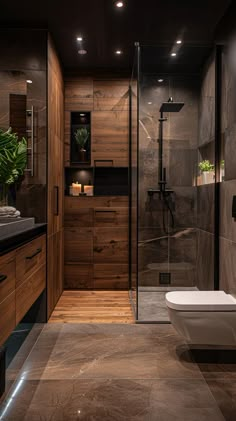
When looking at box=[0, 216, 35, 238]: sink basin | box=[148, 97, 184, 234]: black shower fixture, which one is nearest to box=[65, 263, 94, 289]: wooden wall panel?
box=[148, 97, 184, 234]: black shower fixture

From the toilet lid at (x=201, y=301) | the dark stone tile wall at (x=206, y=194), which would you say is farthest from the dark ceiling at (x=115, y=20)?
the toilet lid at (x=201, y=301)

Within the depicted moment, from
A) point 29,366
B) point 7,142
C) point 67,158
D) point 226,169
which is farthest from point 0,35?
point 29,366

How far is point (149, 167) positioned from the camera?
4.08m

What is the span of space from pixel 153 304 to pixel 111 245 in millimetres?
1073

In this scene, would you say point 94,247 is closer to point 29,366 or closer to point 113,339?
point 113,339

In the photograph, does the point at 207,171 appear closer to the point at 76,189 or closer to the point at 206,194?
the point at 206,194

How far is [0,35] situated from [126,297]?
299cm

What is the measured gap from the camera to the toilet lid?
243 cm

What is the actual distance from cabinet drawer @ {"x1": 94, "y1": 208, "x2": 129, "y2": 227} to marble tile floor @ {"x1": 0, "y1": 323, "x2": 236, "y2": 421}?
1.76m

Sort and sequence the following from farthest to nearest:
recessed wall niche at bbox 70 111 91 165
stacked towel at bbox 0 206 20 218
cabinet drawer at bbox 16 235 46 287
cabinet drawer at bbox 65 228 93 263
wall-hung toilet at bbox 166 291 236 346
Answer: recessed wall niche at bbox 70 111 91 165, cabinet drawer at bbox 65 228 93 263, stacked towel at bbox 0 206 20 218, wall-hung toilet at bbox 166 291 236 346, cabinet drawer at bbox 16 235 46 287

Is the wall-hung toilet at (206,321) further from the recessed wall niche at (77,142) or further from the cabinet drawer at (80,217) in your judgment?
the recessed wall niche at (77,142)

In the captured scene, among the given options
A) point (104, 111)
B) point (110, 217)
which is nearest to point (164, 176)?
point (110, 217)

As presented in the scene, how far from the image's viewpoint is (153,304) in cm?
381

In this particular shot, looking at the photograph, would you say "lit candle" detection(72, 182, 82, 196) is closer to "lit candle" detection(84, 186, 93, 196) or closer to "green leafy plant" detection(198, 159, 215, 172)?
"lit candle" detection(84, 186, 93, 196)
